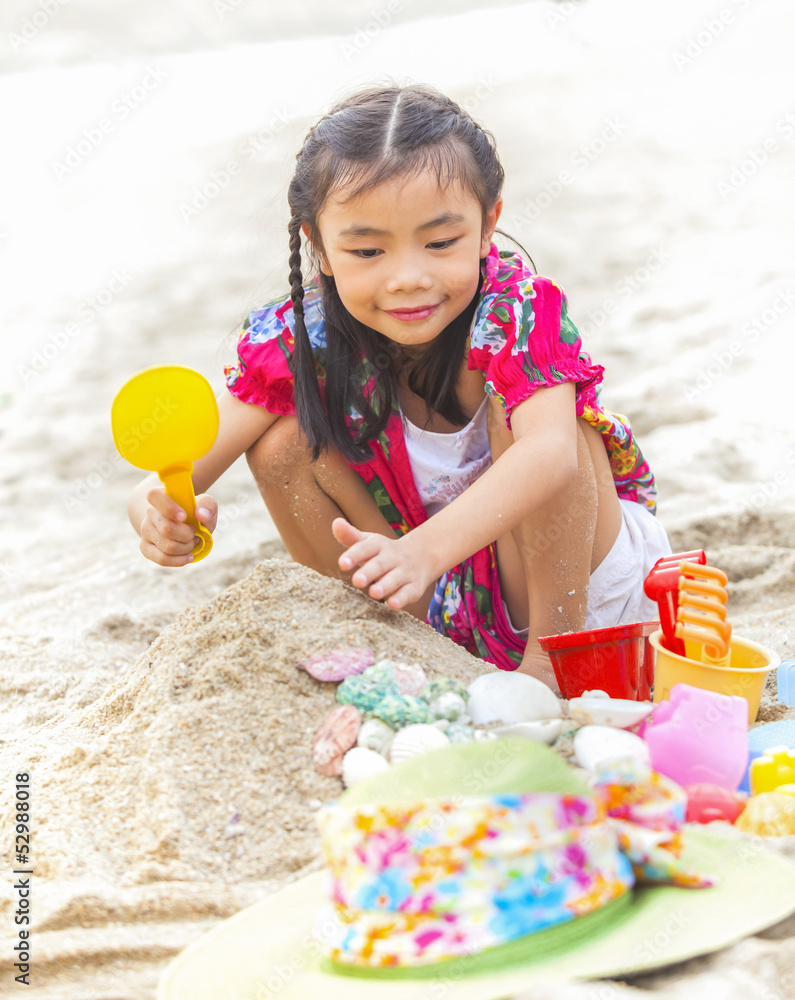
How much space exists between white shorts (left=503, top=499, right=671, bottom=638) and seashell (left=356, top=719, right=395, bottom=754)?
71 centimetres

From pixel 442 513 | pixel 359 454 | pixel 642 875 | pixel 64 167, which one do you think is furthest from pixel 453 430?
pixel 64 167

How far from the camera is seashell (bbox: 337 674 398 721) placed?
4.17 feet

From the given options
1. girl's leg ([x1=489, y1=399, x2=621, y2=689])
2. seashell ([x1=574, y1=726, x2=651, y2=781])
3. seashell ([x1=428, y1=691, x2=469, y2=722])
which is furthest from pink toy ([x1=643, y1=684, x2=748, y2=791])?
girl's leg ([x1=489, y1=399, x2=621, y2=689])

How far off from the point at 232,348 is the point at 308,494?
2695mm

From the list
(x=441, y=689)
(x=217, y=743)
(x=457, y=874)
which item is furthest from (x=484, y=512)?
(x=457, y=874)

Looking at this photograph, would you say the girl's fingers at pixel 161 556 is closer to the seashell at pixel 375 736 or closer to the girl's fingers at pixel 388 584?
the girl's fingers at pixel 388 584

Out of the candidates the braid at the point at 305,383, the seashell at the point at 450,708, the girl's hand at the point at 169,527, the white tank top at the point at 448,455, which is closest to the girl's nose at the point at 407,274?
the braid at the point at 305,383

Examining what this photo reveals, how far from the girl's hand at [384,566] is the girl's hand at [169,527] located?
0.27 meters

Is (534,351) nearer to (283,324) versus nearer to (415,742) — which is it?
(283,324)

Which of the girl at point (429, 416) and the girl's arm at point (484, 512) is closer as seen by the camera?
the girl's arm at point (484, 512)

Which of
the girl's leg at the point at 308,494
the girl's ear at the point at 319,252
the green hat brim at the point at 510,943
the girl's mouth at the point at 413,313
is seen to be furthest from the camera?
the girl's leg at the point at 308,494

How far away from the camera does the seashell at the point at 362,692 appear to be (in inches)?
50.1

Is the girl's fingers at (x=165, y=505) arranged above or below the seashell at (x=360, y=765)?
above

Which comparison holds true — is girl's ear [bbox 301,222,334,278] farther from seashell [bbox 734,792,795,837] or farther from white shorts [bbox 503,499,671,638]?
seashell [bbox 734,792,795,837]
